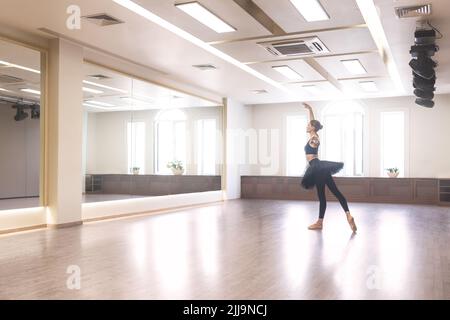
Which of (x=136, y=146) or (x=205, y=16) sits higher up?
(x=205, y=16)

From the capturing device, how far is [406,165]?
1163cm

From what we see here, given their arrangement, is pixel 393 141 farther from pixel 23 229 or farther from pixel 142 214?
pixel 23 229

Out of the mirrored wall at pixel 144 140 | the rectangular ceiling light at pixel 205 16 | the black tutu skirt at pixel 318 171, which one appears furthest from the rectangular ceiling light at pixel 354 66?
the mirrored wall at pixel 144 140

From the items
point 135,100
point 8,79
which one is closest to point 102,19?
point 8,79

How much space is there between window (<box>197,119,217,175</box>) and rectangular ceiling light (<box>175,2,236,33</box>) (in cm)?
501

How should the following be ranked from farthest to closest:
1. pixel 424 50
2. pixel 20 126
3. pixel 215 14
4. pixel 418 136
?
1. pixel 418 136
2. pixel 20 126
3. pixel 424 50
4. pixel 215 14

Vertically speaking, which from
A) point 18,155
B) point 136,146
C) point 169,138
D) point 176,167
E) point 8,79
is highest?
point 8,79

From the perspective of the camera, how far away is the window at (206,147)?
36.0 feet

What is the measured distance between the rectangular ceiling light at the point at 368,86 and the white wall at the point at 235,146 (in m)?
3.42

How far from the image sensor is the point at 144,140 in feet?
29.9

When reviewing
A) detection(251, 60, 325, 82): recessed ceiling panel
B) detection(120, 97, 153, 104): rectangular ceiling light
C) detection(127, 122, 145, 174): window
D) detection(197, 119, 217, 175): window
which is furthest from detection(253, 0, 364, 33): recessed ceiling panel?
detection(197, 119, 217, 175): window

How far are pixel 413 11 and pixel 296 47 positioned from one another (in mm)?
1937

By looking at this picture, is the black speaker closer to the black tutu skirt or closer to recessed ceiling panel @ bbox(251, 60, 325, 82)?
the black tutu skirt

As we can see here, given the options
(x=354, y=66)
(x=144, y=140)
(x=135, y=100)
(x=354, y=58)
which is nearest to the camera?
(x=354, y=58)
